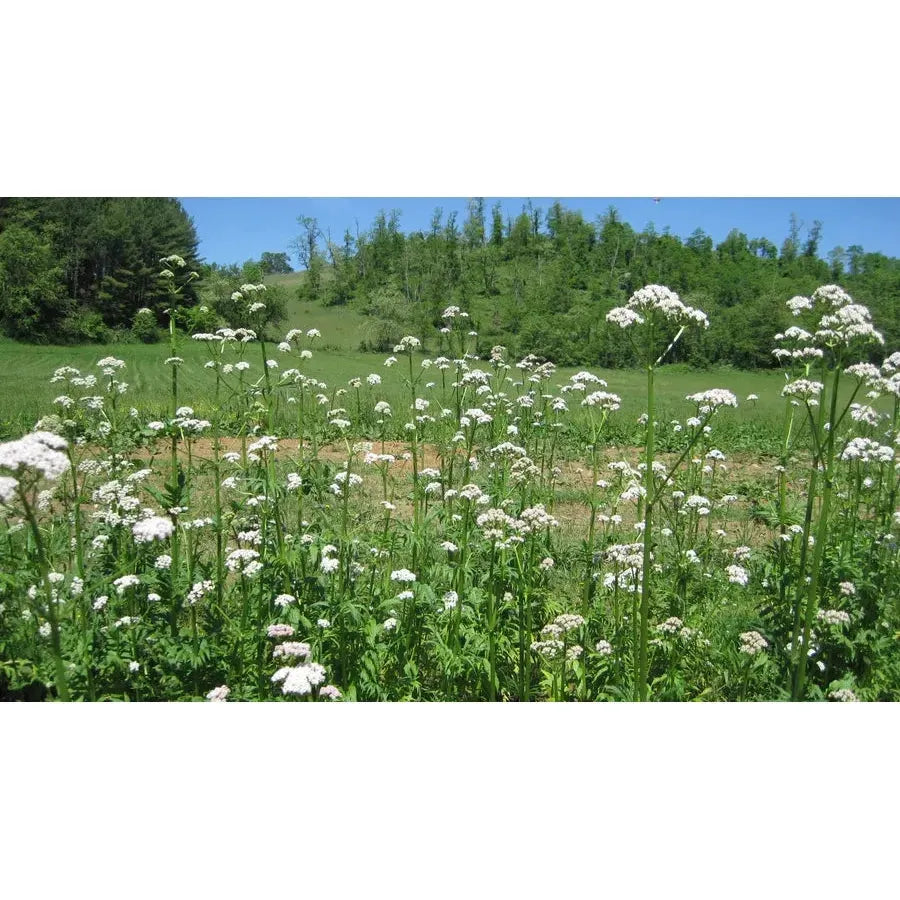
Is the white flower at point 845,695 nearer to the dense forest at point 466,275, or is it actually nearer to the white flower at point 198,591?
the dense forest at point 466,275

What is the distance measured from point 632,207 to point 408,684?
3379 millimetres

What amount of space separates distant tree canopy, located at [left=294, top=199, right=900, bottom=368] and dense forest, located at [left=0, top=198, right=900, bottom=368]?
0.5 inches

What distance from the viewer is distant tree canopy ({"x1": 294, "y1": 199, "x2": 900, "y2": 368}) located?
4605 mm

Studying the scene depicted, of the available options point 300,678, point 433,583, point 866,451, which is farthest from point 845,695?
point 300,678

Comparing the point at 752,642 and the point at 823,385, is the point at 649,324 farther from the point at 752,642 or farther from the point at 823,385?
the point at 752,642

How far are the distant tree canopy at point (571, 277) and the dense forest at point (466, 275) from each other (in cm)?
1

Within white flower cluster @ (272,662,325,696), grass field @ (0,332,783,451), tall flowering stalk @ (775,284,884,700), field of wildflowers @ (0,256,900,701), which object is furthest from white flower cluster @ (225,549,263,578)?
tall flowering stalk @ (775,284,884,700)

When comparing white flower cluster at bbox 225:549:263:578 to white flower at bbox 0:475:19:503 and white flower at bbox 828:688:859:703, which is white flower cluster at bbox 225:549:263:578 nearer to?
white flower at bbox 0:475:19:503

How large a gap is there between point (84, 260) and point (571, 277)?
3.87 metres

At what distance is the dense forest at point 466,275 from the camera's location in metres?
4.38

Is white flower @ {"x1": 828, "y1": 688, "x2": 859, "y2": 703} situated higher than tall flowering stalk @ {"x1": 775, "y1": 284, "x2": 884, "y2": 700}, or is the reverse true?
tall flowering stalk @ {"x1": 775, "y1": 284, "x2": 884, "y2": 700}

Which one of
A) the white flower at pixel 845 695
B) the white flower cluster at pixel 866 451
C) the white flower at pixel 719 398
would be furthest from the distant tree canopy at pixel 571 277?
the white flower at pixel 845 695
